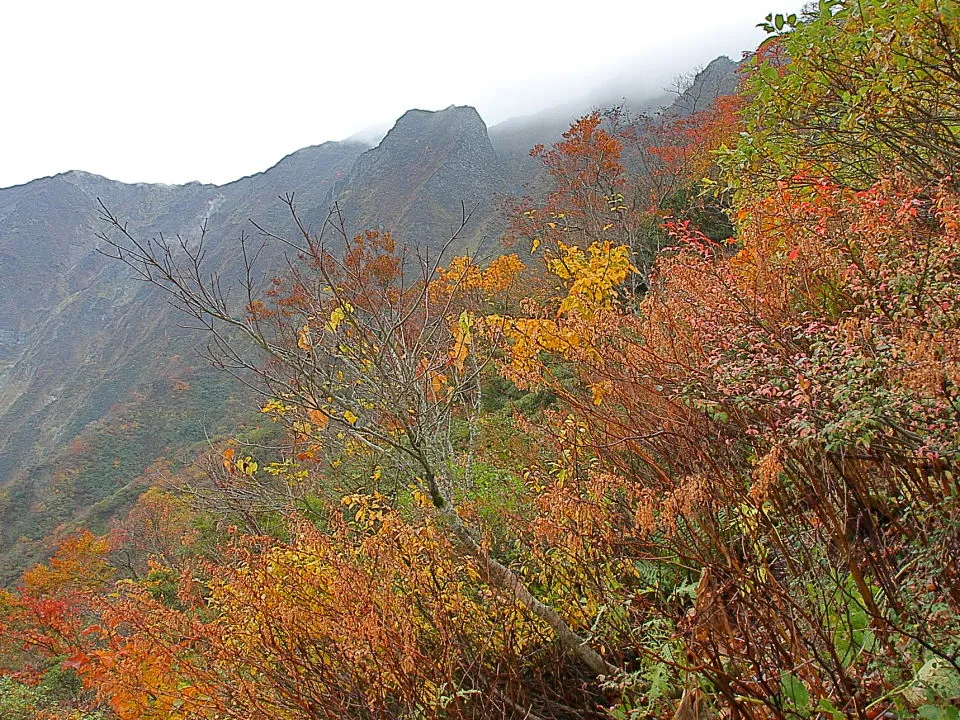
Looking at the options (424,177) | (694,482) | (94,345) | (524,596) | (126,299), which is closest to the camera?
(694,482)

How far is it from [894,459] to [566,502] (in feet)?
4.45

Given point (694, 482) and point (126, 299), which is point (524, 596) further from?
point (126, 299)

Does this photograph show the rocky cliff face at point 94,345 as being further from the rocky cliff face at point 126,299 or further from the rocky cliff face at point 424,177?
the rocky cliff face at point 424,177

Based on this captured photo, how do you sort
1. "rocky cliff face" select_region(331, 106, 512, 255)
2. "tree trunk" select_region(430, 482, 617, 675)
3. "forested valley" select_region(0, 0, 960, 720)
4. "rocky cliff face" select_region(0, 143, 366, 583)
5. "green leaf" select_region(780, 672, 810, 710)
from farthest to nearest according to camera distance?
"rocky cliff face" select_region(331, 106, 512, 255) < "rocky cliff face" select_region(0, 143, 366, 583) < "tree trunk" select_region(430, 482, 617, 675) < "forested valley" select_region(0, 0, 960, 720) < "green leaf" select_region(780, 672, 810, 710)

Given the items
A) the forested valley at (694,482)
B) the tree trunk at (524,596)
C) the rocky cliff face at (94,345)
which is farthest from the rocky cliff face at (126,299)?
the tree trunk at (524,596)

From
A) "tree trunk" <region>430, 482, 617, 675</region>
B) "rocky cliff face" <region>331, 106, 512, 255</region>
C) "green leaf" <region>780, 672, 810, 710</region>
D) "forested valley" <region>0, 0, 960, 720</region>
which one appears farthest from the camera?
"rocky cliff face" <region>331, 106, 512, 255</region>

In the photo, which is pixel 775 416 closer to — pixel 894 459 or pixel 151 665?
pixel 894 459

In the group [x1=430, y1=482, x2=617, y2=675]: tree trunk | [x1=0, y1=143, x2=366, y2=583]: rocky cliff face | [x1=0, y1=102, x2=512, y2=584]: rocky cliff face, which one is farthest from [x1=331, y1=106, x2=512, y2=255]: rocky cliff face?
[x1=430, y1=482, x2=617, y2=675]: tree trunk

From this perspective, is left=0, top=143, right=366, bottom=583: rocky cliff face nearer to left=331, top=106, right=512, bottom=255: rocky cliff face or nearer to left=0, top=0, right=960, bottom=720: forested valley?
left=0, top=0, right=960, bottom=720: forested valley

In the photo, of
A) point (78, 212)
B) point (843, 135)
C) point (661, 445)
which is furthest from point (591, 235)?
point (78, 212)

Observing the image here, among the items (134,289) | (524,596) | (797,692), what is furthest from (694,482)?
(134,289)

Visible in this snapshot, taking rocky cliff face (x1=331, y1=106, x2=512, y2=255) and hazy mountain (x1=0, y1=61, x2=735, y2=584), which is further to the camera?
rocky cliff face (x1=331, y1=106, x2=512, y2=255)

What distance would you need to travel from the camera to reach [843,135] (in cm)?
356

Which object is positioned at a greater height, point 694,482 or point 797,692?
point 694,482
